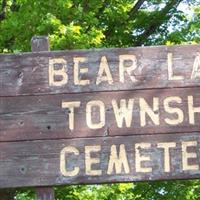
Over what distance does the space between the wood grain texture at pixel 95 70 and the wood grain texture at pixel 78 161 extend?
1.08 ft

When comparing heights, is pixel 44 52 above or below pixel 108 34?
below

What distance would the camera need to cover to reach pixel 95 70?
3.74m

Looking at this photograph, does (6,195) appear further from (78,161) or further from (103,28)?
(78,161)

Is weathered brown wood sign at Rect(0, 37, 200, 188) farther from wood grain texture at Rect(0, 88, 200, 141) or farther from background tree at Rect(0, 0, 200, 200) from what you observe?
background tree at Rect(0, 0, 200, 200)

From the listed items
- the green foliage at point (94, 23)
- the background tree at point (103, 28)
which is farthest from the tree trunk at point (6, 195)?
the green foliage at point (94, 23)

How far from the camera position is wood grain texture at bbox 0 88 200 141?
3.64 meters

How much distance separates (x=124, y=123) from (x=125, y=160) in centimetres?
23

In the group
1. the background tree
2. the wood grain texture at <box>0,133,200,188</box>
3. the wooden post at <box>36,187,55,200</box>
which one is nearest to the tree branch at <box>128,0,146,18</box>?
the background tree

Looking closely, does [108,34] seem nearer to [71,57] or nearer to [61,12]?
[61,12]

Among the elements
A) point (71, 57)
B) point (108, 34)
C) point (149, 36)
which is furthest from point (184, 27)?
point (71, 57)

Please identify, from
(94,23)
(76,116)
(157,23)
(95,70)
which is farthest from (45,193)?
(157,23)

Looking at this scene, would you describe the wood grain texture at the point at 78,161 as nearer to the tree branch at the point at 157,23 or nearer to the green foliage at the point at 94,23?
the green foliage at the point at 94,23

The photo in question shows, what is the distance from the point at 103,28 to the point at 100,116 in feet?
25.8

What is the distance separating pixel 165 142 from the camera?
11.9 ft
